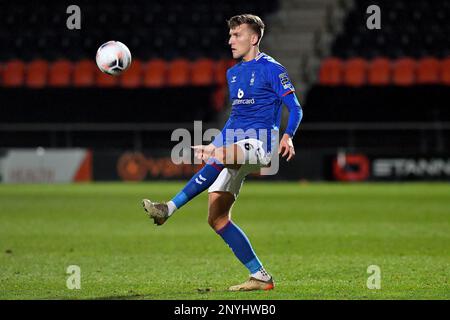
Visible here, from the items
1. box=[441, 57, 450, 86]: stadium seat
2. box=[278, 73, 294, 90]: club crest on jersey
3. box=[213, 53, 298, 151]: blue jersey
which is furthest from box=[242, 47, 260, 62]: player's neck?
box=[441, 57, 450, 86]: stadium seat

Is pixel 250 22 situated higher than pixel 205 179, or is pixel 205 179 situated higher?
pixel 250 22

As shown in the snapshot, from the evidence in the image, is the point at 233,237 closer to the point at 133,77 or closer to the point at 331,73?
the point at 331,73

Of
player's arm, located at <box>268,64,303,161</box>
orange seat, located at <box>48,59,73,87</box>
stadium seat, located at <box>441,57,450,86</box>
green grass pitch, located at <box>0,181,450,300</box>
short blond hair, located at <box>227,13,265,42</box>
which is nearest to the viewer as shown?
player's arm, located at <box>268,64,303,161</box>

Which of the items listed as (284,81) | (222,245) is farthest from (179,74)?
(284,81)

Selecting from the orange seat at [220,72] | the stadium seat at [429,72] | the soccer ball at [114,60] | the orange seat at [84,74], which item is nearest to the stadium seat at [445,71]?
the stadium seat at [429,72]

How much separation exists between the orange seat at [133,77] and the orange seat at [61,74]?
151 cm

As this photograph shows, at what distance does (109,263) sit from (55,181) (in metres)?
14.6

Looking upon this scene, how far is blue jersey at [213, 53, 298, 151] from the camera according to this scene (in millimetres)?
6922

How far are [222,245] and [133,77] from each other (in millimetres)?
14368

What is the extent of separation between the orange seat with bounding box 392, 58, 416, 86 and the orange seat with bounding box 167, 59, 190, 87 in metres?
5.71

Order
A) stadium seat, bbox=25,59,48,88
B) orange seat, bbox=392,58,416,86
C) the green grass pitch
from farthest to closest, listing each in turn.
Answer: stadium seat, bbox=25,59,48,88
orange seat, bbox=392,58,416,86
the green grass pitch

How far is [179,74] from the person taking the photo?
24.6m

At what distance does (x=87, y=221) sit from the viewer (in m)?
13.3

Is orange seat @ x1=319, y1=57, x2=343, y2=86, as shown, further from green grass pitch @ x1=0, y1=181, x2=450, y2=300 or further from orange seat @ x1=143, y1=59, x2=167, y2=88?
green grass pitch @ x1=0, y1=181, x2=450, y2=300
